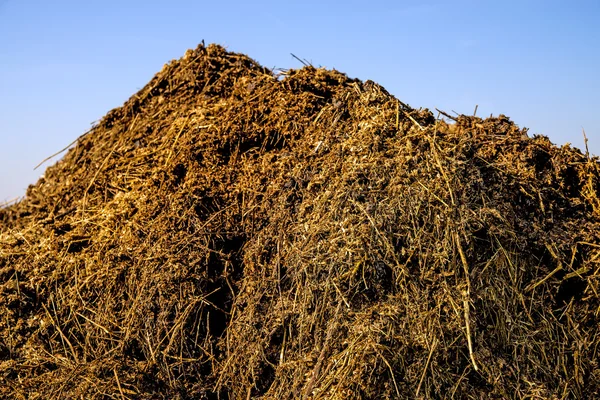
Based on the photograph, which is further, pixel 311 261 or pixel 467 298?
pixel 311 261

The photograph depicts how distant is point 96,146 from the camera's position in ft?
22.5

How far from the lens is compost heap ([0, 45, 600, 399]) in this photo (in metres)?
4.42

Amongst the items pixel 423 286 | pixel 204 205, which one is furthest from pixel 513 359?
pixel 204 205

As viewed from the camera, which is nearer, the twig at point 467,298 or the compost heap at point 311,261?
the twig at point 467,298

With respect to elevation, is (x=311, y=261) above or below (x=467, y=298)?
above

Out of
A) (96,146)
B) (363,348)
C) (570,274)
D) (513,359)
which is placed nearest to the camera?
(363,348)

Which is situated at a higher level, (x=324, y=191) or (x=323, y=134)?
(x=323, y=134)

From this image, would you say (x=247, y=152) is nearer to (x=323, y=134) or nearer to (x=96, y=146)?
(x=323, y=134)

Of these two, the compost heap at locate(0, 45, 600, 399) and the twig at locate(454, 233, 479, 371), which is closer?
the twig at locate(454, 233, 479, 371)

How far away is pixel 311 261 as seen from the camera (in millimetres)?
4715

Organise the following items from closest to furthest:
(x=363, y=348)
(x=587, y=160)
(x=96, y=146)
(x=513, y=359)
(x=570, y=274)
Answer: (x=363, y=348) < (x=513, y=359) < (x=570, y=274) < (x=587, y=160) < (x=96, y=146)

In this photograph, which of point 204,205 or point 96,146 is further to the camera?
point 96,146

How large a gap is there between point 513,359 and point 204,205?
2889 mm

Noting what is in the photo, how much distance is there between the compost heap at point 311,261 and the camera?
174 inches
